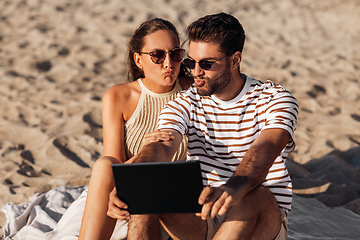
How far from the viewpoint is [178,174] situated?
61.6 inches

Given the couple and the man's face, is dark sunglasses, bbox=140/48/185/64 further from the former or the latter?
the man's face

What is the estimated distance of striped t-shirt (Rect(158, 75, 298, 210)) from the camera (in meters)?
2.05

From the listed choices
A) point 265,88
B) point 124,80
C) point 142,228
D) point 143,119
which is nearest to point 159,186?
point 142,228

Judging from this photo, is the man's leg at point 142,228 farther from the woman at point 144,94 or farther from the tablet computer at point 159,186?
the woman at point 144,94

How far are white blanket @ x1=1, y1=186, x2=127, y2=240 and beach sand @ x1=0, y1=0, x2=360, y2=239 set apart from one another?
0.63ft

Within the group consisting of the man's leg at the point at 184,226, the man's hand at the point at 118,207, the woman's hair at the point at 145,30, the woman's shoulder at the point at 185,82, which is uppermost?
the woman's hair at the point at 145,30

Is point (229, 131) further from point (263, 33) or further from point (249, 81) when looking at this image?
point (263, 33)

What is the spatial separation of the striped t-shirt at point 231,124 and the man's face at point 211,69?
0.30 ft

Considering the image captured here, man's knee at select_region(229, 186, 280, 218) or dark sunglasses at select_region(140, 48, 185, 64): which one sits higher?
dark sunglasses at select_region(140, 48, 185, 64)

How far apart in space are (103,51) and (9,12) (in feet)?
9.53

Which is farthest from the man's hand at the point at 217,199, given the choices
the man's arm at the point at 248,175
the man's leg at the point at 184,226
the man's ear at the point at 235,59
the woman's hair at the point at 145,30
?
the woman's hair at the point at 145,30

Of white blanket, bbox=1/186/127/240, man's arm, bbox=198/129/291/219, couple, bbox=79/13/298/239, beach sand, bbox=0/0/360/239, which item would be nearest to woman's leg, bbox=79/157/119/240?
couple, bbox=79/13/298/239

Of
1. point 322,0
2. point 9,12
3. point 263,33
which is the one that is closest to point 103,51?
point 9,12

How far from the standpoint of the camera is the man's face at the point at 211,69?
2232mm
